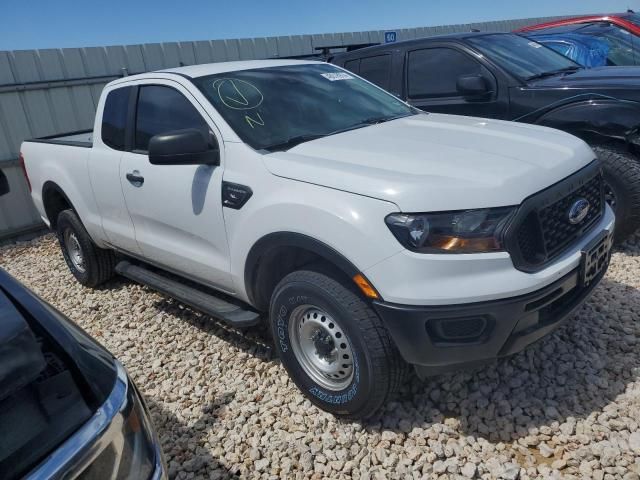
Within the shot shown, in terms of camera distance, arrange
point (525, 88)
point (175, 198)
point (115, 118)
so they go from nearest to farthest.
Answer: point (175, 198) → point (115, 118) → point (525, 88)

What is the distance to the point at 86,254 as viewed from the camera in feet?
15.8

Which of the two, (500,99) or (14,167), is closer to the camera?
(500,99)

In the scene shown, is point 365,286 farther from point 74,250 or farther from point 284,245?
point 74,250

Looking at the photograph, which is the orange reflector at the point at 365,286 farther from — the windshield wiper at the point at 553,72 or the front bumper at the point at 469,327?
the windshield wiper at the point at 553,72

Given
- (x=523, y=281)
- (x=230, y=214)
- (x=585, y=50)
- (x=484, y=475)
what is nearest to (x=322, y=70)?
(x=230, y=214)

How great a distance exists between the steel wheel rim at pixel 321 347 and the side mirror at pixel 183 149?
3.33 ft

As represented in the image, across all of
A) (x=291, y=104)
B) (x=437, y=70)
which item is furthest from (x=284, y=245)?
(x=437, y=70)

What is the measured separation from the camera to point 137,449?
5.26 ft

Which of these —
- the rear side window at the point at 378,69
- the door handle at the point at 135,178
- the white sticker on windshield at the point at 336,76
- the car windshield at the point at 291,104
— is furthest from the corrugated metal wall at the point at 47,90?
the white sticker on windshield at the point at 336,76

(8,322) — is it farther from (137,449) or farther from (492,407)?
(492,407)

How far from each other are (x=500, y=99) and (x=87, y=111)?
235 inches

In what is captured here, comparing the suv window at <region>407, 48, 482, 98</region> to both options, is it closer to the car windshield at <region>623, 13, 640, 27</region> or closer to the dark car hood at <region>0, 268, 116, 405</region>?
the car windshield at <region>623, 13, 640, 27</region>

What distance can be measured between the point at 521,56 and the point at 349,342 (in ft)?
13.0

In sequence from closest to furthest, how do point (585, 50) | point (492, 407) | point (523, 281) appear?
point (523, 281), point (492, 407), point (585, 50)
